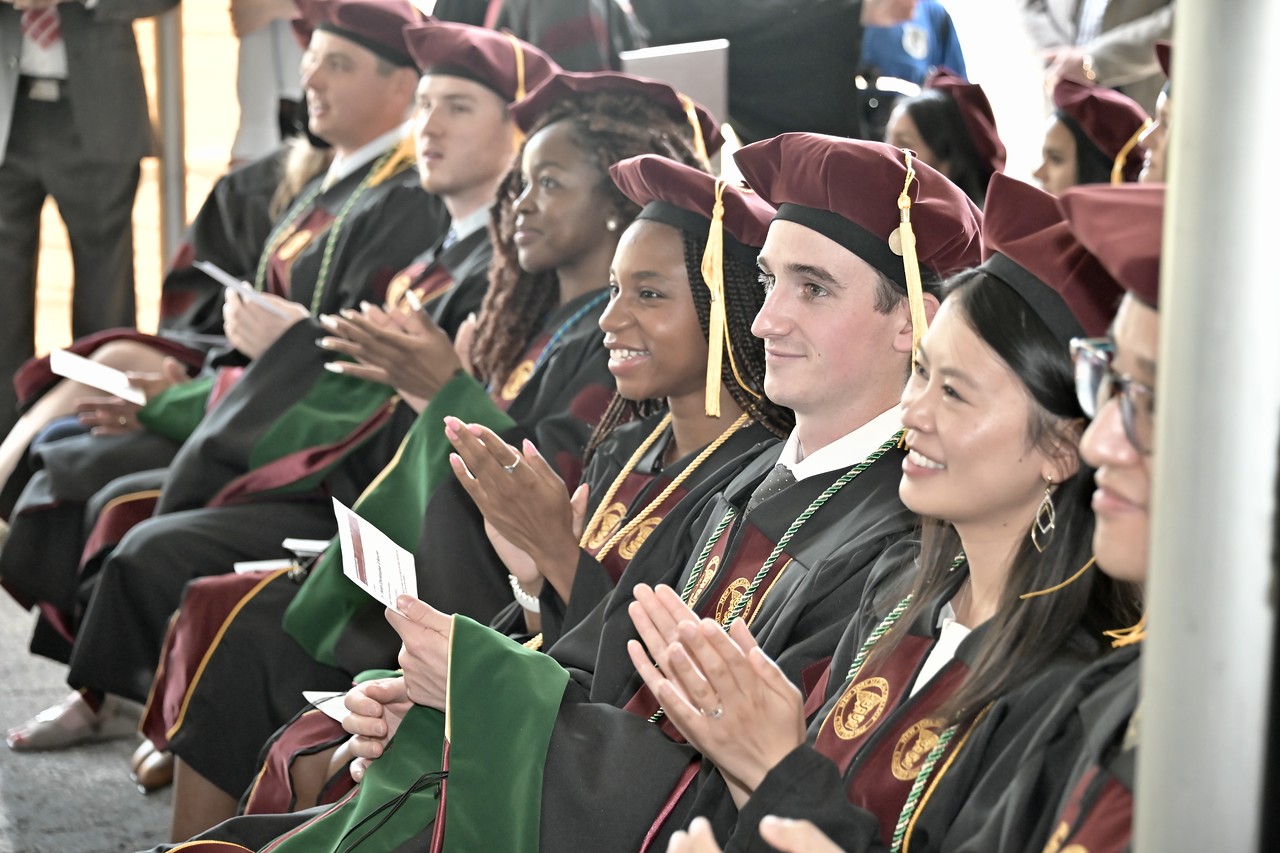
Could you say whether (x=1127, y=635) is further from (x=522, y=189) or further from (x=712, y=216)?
(x=522, y=189)

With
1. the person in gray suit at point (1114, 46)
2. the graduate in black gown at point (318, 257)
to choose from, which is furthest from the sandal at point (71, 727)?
the person in gray suit at point (1114, 46)

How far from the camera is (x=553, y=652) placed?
8.54 feet

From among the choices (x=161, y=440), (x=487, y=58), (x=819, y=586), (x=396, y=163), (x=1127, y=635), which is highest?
(x=487, y=58)

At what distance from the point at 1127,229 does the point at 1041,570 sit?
1.64 ft

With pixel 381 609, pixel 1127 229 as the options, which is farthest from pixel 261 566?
pixel 1127 229

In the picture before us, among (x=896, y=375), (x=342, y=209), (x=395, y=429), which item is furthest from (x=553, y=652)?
(x=342, y=209)

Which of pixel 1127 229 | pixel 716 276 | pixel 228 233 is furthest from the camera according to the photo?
pixel 228 233

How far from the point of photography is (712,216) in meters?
2.79

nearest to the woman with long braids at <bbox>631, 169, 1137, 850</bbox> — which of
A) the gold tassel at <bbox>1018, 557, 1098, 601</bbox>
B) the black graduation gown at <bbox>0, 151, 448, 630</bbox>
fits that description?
the gold tassel at <bbox>1018, 557, 1098, 601</bbox>

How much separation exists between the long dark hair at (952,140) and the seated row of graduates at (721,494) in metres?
1.10

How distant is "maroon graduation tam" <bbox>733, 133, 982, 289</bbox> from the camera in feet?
7.87

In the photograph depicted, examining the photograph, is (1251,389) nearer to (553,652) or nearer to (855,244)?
(855,244)

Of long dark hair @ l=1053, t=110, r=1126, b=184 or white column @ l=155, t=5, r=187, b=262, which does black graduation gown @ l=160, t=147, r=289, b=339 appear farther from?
long dark hair @ l=1053, t=110, r=1126, b=184

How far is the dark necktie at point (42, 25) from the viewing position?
6.41 m
